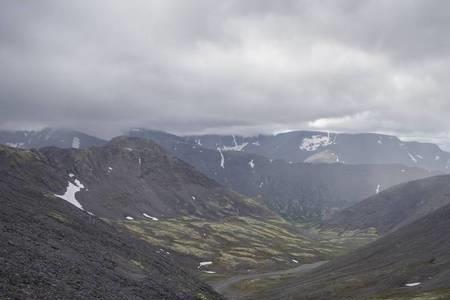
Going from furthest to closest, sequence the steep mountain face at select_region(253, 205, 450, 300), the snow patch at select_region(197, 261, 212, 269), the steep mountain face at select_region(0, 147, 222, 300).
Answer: the snow patch at select_region(197, 261, 212, 269)
the steep mountain face at select_region(253, 205, 450, 300)
the steep mountain face at select_region(0, 147, 222, 300)

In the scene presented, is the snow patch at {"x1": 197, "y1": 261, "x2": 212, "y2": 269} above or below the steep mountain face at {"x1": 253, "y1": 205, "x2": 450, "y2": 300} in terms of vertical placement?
below

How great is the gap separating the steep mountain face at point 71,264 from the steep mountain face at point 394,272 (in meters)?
30.9

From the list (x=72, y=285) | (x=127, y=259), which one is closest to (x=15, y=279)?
(x=72, y=285)

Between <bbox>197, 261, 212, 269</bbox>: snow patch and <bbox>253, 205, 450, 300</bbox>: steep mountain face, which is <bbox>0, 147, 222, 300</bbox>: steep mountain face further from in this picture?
<bbox>197, 261, 212, 269</bbox>: snow patch

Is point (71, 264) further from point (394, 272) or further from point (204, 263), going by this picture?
point (204, 263)

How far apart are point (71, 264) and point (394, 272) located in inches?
3016

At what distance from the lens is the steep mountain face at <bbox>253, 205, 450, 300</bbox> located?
9056cm

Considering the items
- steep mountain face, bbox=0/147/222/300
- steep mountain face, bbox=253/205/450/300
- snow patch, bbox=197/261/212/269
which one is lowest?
snow patch, bbox=197/261/212/269

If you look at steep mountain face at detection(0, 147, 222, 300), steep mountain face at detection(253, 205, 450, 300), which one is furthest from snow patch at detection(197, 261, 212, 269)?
steep mountain face at detection(0, 147, 222, 300)

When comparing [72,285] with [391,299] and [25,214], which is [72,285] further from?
[391,299]

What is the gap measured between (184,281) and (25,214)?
33.8m

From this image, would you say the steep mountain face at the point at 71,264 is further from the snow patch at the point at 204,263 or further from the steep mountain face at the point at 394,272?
the snow patch at the point at 204,263

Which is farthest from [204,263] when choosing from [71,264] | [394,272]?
[71,264]

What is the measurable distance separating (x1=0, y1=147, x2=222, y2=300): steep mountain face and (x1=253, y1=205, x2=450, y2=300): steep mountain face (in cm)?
3091
